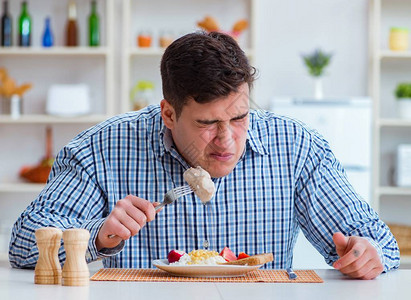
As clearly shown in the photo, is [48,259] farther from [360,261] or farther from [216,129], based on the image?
[360,261]

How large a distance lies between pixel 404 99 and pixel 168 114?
10.4ft

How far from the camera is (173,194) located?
1591mm

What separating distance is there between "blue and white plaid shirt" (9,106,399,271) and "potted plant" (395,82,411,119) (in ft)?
9.18

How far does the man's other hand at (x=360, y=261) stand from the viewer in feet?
5.35

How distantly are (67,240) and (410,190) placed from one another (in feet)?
12.0

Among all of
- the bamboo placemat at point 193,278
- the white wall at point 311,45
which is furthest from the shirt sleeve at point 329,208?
the white wall at point 311,45

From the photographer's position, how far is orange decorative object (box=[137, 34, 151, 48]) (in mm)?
4875

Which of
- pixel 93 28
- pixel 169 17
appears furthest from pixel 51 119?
pixel 169 17

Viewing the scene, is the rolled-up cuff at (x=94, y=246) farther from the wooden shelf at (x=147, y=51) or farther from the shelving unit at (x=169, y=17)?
the shelving unit at (x=169, y=17)

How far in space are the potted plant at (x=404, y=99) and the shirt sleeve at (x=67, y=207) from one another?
317 centimetres

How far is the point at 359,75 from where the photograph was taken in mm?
5078

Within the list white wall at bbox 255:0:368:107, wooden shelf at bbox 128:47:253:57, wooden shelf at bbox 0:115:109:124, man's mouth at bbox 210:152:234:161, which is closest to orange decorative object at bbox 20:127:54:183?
wooden shelf at bbox 0:115:109:124

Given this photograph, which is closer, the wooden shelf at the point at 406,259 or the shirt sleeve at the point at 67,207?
the shirt sleeve at the point at 67,207

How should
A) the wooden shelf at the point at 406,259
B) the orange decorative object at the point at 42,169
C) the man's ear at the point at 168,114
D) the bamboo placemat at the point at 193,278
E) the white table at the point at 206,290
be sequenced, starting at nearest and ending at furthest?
the white table at the point at 206,290 < the bamboo placemat at the point at 193,278 < the man's ear at the point at 168,114 < the wooden shelf at the point at 406,259 < the orange decorative object at the point at 42,169
